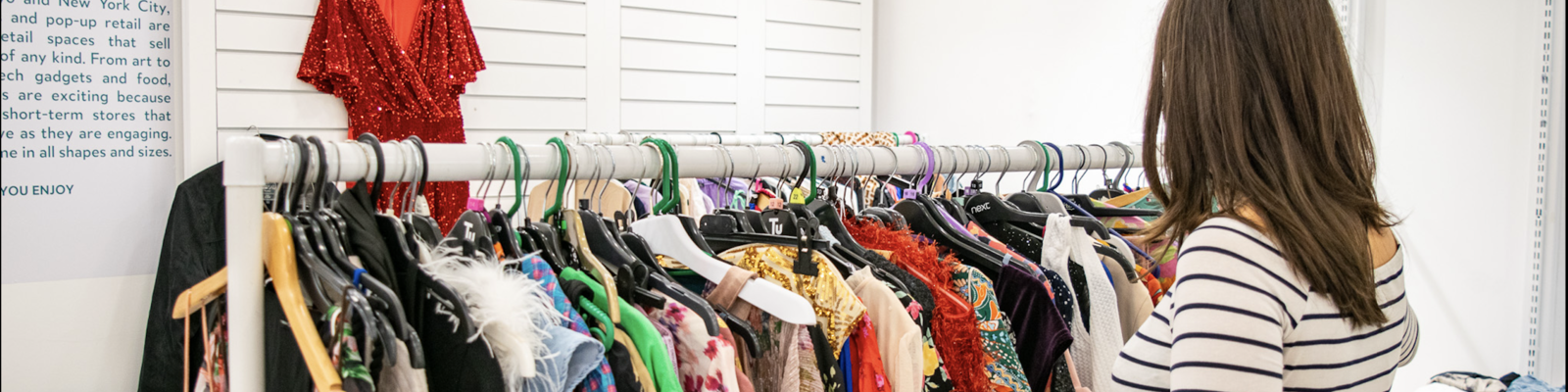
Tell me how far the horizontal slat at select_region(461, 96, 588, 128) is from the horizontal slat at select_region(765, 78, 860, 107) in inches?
36.4

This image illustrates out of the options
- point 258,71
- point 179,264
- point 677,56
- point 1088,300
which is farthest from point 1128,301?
point 258,71

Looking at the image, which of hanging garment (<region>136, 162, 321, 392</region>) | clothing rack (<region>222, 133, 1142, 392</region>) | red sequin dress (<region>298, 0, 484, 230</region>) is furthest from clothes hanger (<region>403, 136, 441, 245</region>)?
red sequin dress (<region>298, 0, 484, 230</region>)

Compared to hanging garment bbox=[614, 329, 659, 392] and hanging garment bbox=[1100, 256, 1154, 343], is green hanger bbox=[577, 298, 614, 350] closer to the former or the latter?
hanging garment bbox=[614, 329, 659, 392]

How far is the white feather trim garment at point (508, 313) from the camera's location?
2.84 feet

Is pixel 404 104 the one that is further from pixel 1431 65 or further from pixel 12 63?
pixel 1431 65

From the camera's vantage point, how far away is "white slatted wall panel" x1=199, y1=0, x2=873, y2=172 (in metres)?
2.96

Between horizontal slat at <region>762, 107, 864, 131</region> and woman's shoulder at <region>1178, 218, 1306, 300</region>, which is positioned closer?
woman's shoulder at <region>1178, 218, 1306, 300</region>

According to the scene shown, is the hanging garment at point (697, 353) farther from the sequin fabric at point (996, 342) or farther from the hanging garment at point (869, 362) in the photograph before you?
the sequin fabric at point (996, 342)

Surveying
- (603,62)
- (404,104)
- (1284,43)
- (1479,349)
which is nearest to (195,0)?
(404,104)

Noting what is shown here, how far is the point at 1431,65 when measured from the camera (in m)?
2.18

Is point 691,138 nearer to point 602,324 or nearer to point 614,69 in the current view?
point 614,69

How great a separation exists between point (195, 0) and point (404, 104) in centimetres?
70

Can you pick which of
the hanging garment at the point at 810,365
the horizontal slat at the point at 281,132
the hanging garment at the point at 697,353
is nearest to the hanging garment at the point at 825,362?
the hanging garment at the point at 810,365

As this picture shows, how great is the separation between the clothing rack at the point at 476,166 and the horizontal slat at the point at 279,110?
2.43 meters
